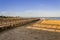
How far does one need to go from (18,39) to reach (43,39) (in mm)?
2816

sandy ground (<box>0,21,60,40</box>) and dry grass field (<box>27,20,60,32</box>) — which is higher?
sandy ground (<box>0,21,60,40</box>)

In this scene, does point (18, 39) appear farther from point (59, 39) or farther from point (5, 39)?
point (59, 39)

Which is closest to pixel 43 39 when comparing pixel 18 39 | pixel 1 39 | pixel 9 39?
pixel 18 39

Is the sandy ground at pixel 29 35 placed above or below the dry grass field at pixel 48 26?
above

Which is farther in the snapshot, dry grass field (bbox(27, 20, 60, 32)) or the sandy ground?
dry grass field (bbox(27, 20, 60, 32))

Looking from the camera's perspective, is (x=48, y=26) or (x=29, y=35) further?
(x=48, y=26)

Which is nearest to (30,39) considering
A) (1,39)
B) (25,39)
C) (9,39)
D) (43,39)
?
(25,39)

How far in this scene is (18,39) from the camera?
13172 mm

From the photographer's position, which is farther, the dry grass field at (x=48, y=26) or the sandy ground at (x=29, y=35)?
the dry grass field at (x=48, y=26)

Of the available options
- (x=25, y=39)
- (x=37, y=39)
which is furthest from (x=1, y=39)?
(x=37, y=39)

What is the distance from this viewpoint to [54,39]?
13.3 m

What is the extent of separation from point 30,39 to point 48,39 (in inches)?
79.7

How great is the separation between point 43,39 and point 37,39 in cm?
68

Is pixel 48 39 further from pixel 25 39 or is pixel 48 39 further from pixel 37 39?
pixel 25 39
